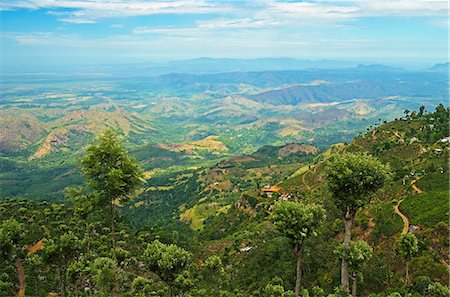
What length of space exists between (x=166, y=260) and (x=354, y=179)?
11070 millimetres

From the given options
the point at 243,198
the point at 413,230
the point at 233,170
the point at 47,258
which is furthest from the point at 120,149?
the point at 233,170

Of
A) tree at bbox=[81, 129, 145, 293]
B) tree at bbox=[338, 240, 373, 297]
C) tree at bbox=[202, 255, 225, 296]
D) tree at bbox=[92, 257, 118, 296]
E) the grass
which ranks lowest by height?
tree at bbox=[202, 255, 225, 296]

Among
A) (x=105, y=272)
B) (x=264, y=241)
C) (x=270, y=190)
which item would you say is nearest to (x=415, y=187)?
(x=264, y=241)

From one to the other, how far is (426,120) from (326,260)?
66.5 m

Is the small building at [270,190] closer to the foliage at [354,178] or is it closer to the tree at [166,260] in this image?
the foliage at [354,178]

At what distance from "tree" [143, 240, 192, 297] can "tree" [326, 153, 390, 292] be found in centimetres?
926

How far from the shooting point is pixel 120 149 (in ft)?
52.6

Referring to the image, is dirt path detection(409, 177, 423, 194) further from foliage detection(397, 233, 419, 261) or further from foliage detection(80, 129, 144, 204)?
foliage detection(80, 129, 144, 204)

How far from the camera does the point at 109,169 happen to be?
16.2m

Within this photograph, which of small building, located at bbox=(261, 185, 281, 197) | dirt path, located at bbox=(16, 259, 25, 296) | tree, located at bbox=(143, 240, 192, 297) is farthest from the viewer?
small building, located at bbox=(261, 185, 281, 197)

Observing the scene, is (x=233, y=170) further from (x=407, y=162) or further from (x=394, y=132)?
(x=407, y=162)

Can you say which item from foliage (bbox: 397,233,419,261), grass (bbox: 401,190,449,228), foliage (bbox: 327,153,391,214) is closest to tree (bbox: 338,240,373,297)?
foliage (bbox: 327,153,391,214)

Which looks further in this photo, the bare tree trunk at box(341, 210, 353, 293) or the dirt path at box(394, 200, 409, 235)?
the dirt path at box(394, 200, 409, 235)

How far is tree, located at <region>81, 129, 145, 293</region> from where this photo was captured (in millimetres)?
16016
